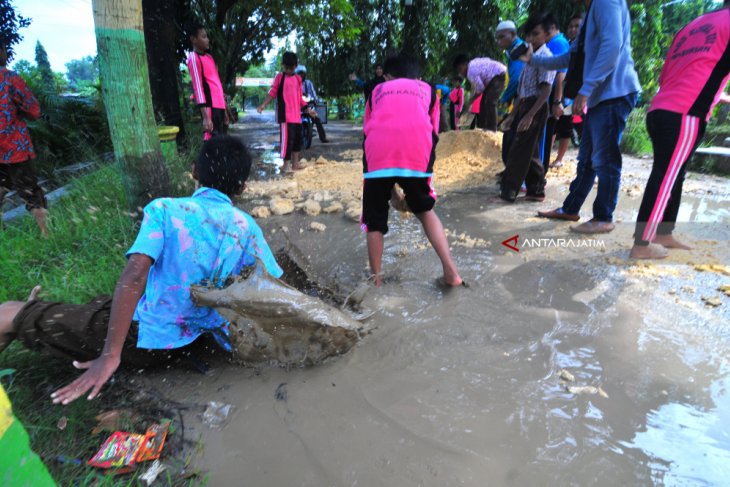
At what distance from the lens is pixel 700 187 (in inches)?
203

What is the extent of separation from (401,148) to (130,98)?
203 centimetres

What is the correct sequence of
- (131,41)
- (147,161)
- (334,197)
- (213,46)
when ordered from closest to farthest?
1. (131,41)
2. (147,161)
3. (334,197)
4. (213,46)

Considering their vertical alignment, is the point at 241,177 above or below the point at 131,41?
below

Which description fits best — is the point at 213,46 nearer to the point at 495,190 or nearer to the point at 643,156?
the point at 495,190

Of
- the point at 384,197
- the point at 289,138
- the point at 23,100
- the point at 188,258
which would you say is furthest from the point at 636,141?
the point at 23,100

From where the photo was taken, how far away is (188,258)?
1672 millimetres

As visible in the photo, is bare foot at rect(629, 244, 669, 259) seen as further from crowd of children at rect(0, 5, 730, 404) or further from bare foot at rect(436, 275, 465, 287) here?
bare foot at rect(436, 275, 465, 287)

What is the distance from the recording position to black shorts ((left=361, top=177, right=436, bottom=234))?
2.55 metres

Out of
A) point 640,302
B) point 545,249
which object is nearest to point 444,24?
point 545,249

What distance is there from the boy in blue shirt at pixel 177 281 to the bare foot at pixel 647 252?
2.65 m

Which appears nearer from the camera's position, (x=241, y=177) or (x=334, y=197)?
(x=241, y=177)

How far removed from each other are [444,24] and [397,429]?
13889 mm

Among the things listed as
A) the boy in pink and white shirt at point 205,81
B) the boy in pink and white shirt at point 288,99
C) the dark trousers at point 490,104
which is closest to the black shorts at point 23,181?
the boy in pink and white shirt at point 205,81

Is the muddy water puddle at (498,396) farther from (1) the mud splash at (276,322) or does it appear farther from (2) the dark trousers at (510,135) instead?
(2) the dark trousers at (510,135)
